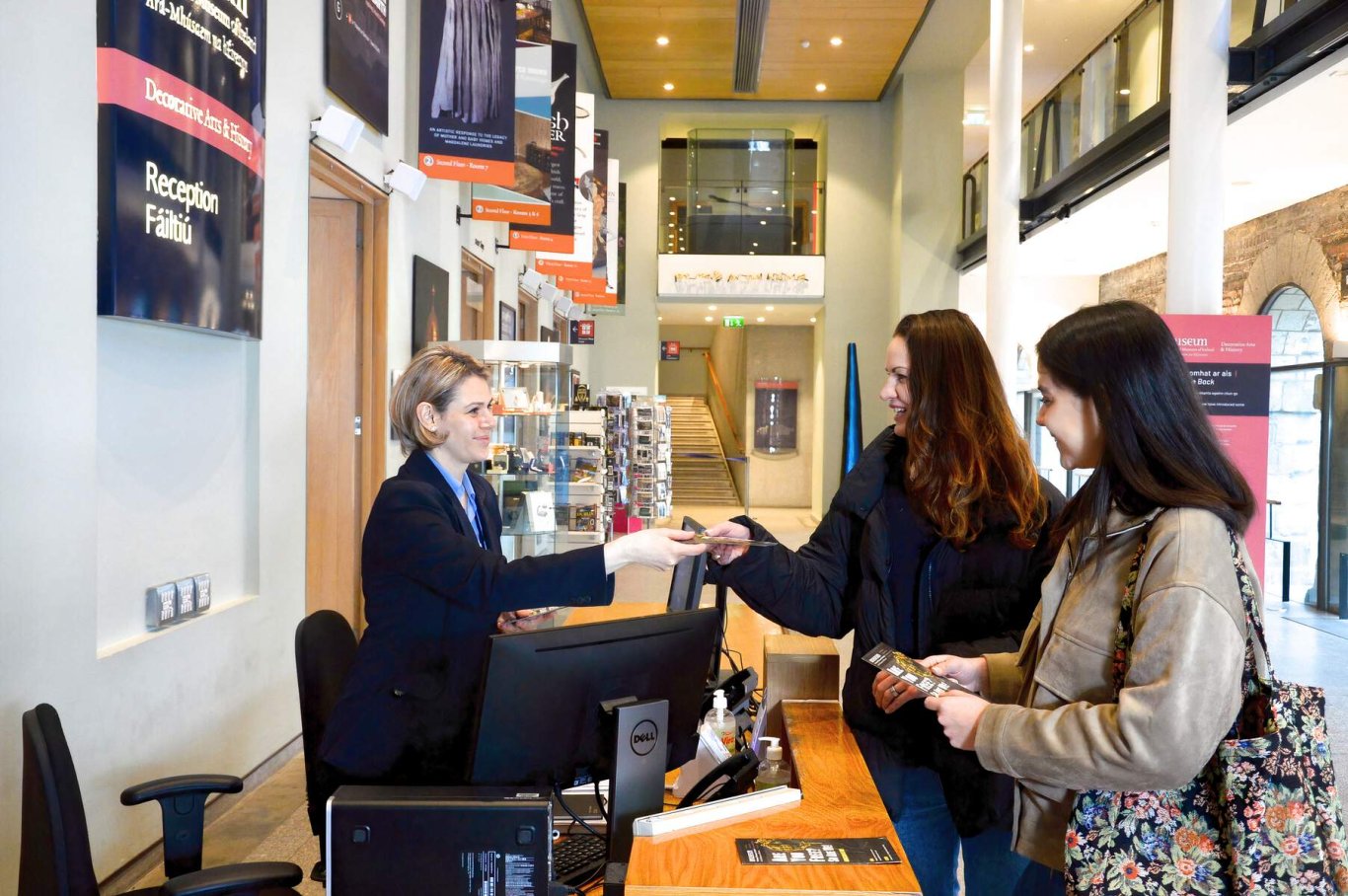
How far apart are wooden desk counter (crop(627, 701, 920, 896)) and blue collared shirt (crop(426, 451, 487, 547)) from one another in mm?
882

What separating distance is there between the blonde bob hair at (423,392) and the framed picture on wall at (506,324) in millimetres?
6737

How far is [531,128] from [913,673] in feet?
19.2

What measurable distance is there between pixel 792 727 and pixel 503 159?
4.31 meters

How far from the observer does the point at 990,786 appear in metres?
1.81

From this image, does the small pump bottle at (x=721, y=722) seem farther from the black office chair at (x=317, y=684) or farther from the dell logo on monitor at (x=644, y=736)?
the black office chair at (x=317, y=684)

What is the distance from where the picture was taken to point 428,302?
648 centimetres

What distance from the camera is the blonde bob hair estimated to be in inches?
91.5

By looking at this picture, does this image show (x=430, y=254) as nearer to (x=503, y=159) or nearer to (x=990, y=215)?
(x=503, y=159)

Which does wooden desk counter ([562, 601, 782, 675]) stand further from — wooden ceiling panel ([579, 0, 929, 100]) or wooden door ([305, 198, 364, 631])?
wooden ceiling panel ([579, 0, 929, 100])

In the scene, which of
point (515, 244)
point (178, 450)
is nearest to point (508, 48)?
point (515, 244)

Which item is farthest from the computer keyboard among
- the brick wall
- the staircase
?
the staircase

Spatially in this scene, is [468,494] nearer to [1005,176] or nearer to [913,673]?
[913,673]

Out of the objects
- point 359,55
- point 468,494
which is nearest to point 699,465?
→ point 359,55

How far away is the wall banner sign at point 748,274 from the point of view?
51.0ft
